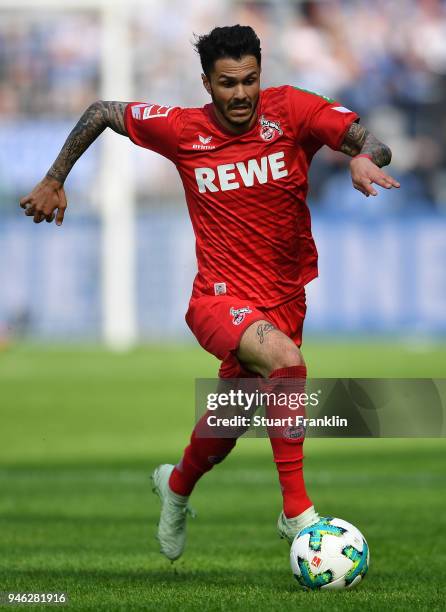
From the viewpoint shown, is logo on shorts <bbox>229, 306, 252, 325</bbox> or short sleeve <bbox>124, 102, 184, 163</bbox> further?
short sleeve <bbox>124, 102, 184, 163</bbox>

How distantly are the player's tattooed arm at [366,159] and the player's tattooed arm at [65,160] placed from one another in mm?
1157

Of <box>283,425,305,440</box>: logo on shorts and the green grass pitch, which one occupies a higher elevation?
<box>283,425,305,440</box>: logo on shorts

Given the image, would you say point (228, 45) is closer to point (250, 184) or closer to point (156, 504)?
point (250, 184)

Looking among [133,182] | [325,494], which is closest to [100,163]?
[133,182]

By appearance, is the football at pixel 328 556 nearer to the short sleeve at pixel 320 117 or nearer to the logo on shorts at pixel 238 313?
the logo on shorts at pixel 238 313

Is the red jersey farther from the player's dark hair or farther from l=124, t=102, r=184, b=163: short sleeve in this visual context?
the player's dark hair

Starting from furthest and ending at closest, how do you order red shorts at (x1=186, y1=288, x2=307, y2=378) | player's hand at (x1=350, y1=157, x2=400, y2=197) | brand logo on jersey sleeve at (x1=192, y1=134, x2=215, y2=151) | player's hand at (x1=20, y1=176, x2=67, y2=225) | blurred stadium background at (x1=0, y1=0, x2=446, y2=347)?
blurred stadium background at (x1=0, y1=0, x2=446, y2=347) < brand logo on jersey sleeve at (x1=192, y1=134, x2=215, y2=151) < player's hand at (x1=20, y1=176, x2=67, y2=225) < red shorts at (x1=186, y1=288, x2=307, y2=378) < player's hand at (x1=350, y1=157, x2=400, y2=197)

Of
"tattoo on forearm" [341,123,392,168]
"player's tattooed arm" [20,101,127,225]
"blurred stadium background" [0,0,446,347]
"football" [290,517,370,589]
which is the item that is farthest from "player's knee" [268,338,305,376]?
"blurred stadium background" [0,0,446,347]

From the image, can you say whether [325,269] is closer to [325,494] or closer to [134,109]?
[325,494]

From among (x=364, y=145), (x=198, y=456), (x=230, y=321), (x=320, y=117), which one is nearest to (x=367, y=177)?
(x=364, y=145)

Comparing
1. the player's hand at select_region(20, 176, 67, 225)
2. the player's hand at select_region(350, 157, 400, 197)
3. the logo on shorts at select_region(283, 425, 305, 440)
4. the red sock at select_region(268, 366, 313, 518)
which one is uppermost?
the player's hand at select_region(350, 157, 400, 197)

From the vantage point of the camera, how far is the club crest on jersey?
638cm

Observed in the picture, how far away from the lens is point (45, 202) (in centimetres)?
636

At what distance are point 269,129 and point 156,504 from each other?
4.83 metres
